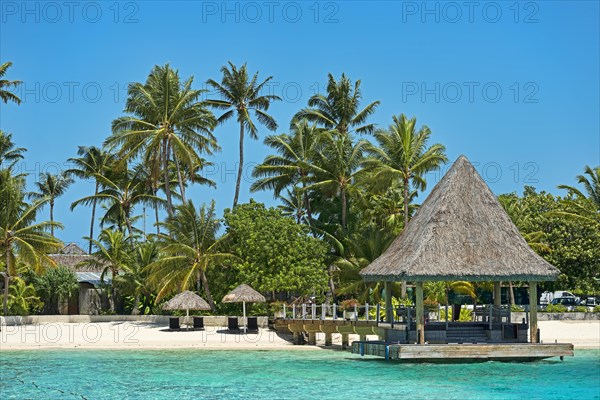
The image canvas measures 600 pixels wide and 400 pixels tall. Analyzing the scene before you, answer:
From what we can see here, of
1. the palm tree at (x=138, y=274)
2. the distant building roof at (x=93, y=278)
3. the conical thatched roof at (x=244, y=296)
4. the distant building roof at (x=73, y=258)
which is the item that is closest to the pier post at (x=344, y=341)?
the conical thatched roof at (x=244, y=296)

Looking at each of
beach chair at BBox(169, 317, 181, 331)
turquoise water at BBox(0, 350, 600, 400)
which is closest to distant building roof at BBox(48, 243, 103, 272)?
beach chair at BBox(169, 317, 181, 331)

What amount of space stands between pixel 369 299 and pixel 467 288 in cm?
495

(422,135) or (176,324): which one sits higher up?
(422,135)

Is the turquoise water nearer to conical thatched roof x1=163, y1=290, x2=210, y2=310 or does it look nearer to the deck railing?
the deck railing

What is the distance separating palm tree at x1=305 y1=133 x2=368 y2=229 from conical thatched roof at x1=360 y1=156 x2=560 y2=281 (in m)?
15.7

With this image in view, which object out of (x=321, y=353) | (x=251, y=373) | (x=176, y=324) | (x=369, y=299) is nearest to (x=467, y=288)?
(x=369, y=299)

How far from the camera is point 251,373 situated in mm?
29312

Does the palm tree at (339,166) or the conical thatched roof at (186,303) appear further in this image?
the palm tree at (339,166)

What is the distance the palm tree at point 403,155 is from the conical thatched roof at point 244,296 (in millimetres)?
8411

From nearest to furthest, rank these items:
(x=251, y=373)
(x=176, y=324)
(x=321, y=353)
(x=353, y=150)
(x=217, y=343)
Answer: (x=251, y=373) → (x=321, y=353) → (x=217, y=343) → (x=176, y=324) → (x=353, y=150)

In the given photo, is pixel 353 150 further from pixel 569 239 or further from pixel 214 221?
pixel 569 239

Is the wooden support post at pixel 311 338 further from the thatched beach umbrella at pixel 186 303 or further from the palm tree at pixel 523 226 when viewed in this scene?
the palm tree at pixel 523 226

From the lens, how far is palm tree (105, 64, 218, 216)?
4669 cm

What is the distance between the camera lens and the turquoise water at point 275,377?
25453 mm
